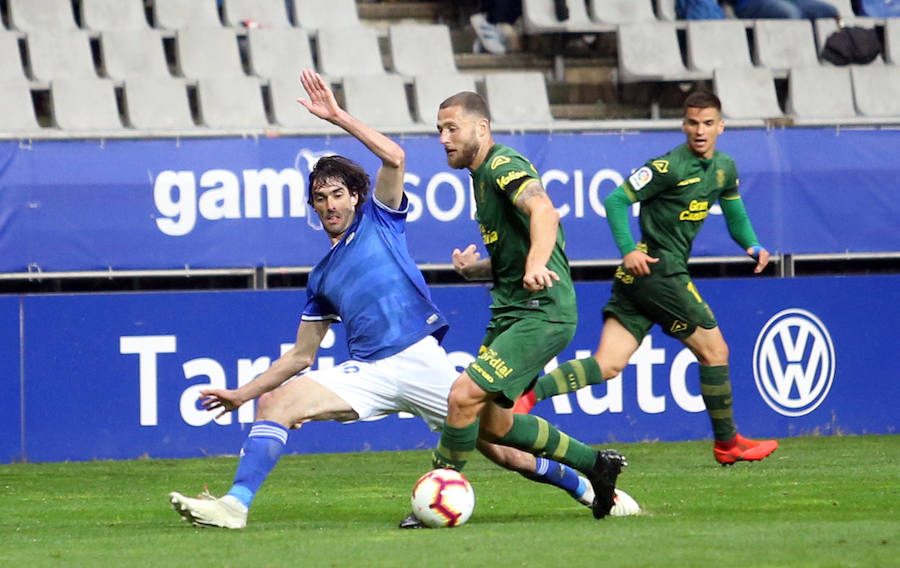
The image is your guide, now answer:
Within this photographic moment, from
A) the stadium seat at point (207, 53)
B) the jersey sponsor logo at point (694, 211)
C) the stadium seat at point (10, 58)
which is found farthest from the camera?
the stadium seat at point (207, 53)

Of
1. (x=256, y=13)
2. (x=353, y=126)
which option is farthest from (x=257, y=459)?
(x=256, y=13)

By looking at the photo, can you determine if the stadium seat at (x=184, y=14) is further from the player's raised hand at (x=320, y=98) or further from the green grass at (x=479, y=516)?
the player's raised hand at (x=320, y=98)

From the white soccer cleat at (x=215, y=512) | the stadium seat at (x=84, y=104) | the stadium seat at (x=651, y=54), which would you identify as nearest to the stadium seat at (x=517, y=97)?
the stadium seat at (x=651, y=54)

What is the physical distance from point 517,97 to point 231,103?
2.71 metres

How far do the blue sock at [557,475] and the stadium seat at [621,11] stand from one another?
9.34 metres

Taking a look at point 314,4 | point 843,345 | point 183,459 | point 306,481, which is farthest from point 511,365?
point 314,4

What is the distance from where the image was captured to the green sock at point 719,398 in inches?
368

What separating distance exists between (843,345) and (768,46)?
4.48 meters

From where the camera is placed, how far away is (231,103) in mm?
13680

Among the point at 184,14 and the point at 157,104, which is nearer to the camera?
the point at 157,104

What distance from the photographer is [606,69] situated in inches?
623

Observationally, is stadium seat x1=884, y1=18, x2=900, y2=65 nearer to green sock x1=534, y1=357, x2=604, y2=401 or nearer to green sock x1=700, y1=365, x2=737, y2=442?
Answer: green sock x1=700, y1=365, x2=737, y2=442

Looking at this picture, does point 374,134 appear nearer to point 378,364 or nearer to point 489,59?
point 378,364

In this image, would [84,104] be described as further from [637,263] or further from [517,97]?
[637,263]
